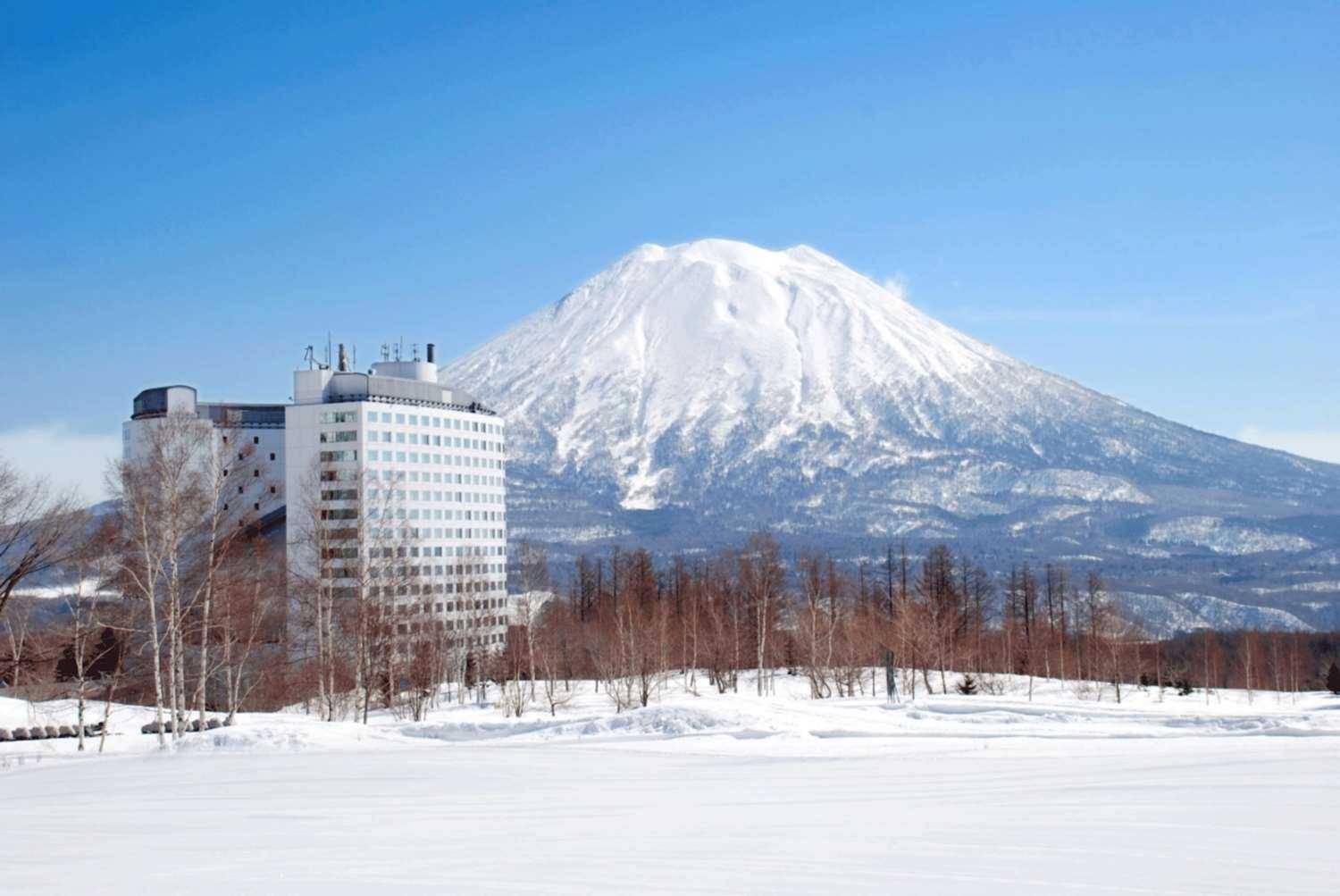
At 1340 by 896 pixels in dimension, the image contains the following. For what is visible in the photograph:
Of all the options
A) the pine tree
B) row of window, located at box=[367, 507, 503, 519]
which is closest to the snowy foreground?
the pine tree

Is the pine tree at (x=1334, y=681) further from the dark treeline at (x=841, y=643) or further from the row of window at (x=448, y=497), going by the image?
the row of window at (x=448, y=497)

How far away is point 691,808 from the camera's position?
15.3 m

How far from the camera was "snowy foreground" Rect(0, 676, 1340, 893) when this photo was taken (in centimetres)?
1124

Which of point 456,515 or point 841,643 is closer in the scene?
point 841,643

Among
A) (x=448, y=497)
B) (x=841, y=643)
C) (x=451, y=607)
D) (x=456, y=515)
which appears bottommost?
(x=841, y=643)

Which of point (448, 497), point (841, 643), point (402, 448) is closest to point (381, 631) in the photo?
point (841, 643)

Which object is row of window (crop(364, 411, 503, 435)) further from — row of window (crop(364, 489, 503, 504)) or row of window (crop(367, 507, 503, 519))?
row of window (crop(367, 507, 503, 519))

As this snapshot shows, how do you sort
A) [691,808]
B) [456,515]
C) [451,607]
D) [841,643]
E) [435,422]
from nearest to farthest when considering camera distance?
[691,808] < [841,643] < [451,607] < [435,422] < [456,515]

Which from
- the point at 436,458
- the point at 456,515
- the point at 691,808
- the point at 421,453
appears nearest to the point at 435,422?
the point at 436,458

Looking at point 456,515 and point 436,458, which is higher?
point 436,458

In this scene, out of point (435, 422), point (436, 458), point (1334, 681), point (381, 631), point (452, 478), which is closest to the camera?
point (381, 631)

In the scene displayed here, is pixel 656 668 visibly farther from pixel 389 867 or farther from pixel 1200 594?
pixel 1200 594

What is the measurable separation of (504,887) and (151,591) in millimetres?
22641

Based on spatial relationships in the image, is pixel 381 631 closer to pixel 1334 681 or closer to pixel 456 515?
pixel 1334 681
